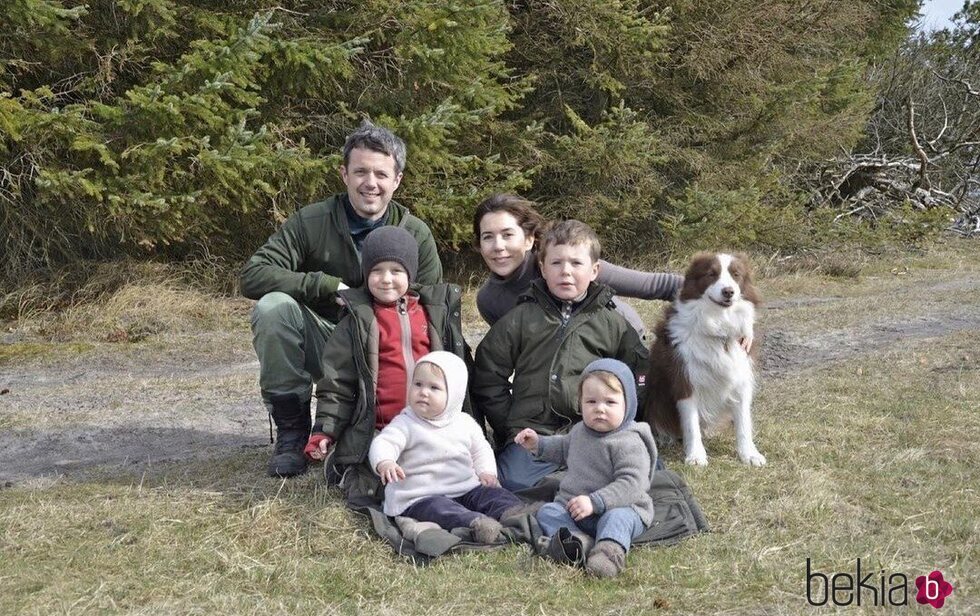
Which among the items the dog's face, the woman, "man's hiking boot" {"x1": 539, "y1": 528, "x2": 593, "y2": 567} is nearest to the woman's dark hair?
the woman

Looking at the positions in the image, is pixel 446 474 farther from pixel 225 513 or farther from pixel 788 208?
pixel 788 208

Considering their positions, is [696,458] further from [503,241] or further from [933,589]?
[933,589]

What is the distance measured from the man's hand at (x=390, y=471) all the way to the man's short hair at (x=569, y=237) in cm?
132

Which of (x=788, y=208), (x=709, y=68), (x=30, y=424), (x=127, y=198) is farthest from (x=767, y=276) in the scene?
(x=30, y=424)

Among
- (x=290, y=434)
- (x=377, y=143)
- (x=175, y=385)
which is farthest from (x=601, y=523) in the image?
(x=175, y=385)

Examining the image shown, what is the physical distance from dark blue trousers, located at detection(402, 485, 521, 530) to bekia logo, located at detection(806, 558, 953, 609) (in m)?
1.26

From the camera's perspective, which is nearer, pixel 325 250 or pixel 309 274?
pixel 309 274

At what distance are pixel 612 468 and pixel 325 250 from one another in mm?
2166

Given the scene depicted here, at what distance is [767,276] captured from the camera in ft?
42.2

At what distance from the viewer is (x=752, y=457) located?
4586 mm

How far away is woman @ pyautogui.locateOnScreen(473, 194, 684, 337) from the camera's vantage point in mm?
4695

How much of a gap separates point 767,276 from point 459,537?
1027cm

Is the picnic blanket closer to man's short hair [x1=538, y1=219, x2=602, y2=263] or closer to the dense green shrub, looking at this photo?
man's short hair [x1=538, y1=219, x2=602, y2=263]

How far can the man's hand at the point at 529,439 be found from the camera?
155 inches
